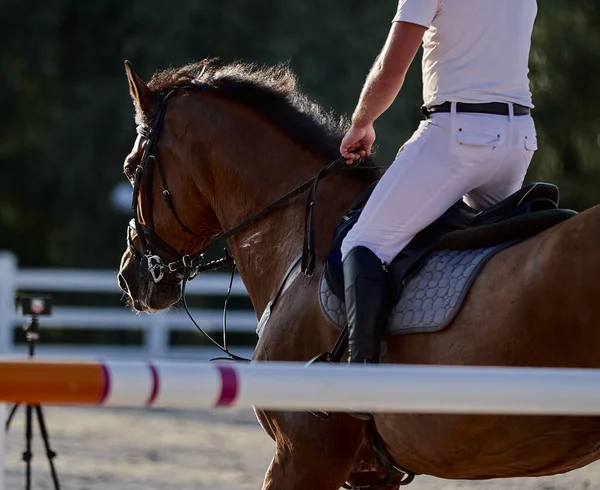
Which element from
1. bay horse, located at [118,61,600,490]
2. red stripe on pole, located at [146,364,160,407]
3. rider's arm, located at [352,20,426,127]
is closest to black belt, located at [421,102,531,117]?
rider's arm, located at [352,20,426,127]

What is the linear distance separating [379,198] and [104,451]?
17.1ft

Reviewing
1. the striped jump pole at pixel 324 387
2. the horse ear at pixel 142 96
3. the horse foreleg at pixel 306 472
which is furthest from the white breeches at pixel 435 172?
the horse ear at pixel 142 96

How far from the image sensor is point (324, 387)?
95.7 inches

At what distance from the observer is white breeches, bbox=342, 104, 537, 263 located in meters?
3.86

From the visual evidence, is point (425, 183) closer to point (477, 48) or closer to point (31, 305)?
point (477, 48)

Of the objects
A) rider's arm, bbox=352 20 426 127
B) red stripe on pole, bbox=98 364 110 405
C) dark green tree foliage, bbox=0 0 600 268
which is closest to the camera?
red stripe on pole, bbox=98 364 110 405

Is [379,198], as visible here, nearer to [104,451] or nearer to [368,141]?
[368,141]

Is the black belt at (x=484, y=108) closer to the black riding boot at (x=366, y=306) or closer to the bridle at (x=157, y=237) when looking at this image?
the black riding boot at (x=366, y=306)

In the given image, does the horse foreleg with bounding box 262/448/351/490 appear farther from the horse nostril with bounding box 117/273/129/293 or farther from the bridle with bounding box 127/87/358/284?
the horse nostril with bounding box 117/273/129/293

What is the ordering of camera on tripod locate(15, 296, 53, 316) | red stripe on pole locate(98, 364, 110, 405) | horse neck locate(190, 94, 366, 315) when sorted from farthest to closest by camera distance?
camera on tripod locate(15, 296, 53, 316), horse neck locate(190, 94, 366, 315), red stripe on pole locate(98, 364, 110, 405)

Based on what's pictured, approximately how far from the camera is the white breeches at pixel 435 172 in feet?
12.7

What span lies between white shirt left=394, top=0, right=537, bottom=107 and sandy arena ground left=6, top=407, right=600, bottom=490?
12.7 ft

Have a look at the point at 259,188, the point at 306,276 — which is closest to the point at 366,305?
the point at 306,276

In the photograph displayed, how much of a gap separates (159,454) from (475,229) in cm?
513
